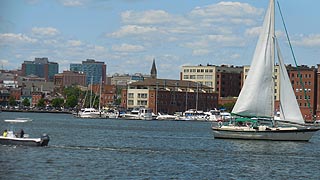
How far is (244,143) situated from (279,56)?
12.4m

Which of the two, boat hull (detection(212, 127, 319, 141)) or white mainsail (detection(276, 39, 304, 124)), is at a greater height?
white mainsail (detection(276, 39, 304, 124))

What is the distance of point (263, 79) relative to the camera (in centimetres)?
8919

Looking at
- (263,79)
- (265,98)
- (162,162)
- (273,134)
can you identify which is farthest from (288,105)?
(162,162)

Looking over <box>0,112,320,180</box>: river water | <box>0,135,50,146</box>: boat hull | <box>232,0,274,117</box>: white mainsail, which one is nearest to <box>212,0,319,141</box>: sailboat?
<box>232,0,274,117</box>: white mainsail

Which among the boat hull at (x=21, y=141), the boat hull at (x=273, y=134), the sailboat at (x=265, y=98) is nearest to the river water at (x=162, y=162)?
the boat hull at (x=21, y=141)

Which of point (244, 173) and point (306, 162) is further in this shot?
point (306, 162)

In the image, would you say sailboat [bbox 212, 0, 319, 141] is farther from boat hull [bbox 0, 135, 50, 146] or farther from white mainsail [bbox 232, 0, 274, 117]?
boat hull [bbox 0, 135, 50, 146]

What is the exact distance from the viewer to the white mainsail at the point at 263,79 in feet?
291

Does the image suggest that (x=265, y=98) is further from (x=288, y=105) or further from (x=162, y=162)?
(x=162, y=162)

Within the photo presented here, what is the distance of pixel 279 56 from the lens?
9162 cm

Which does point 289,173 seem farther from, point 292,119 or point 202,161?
point 292,119

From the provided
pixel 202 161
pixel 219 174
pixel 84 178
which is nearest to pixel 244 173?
pixel 219 174

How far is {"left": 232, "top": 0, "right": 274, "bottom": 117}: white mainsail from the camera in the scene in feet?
291

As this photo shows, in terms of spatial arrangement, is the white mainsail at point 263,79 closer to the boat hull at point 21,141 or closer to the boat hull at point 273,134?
the boat hull at point 273,134
